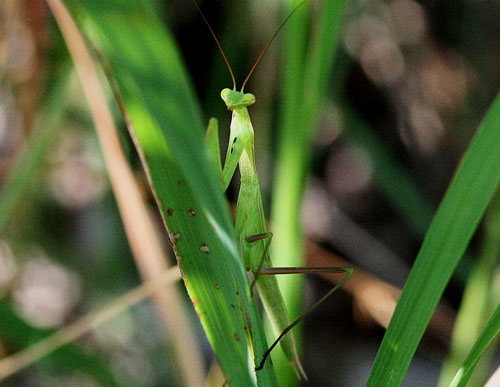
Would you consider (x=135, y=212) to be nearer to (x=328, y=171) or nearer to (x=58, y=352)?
(x=58, y=352)

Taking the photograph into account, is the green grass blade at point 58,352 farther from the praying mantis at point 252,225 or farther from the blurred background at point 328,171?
the blurred background at point 328,171

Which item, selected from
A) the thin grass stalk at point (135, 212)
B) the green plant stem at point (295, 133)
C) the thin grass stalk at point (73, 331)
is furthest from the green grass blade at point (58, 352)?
the green plant stem at point (295, 133)

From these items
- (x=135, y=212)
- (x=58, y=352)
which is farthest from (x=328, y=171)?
(x=58, y=352)

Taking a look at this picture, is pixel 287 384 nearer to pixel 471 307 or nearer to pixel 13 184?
pixel 471 307

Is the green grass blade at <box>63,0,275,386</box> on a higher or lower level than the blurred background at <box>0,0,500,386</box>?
higher

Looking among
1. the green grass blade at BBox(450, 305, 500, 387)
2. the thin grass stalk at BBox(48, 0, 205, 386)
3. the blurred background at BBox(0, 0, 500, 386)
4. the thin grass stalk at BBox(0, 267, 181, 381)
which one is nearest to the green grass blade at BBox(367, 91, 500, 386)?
the green grass blade at BBox(450, 305, 500, 387)

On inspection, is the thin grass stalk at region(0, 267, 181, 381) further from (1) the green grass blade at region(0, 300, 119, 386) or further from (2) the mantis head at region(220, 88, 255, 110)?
(2) the mantis head at region(220, 88, 255, 110)
